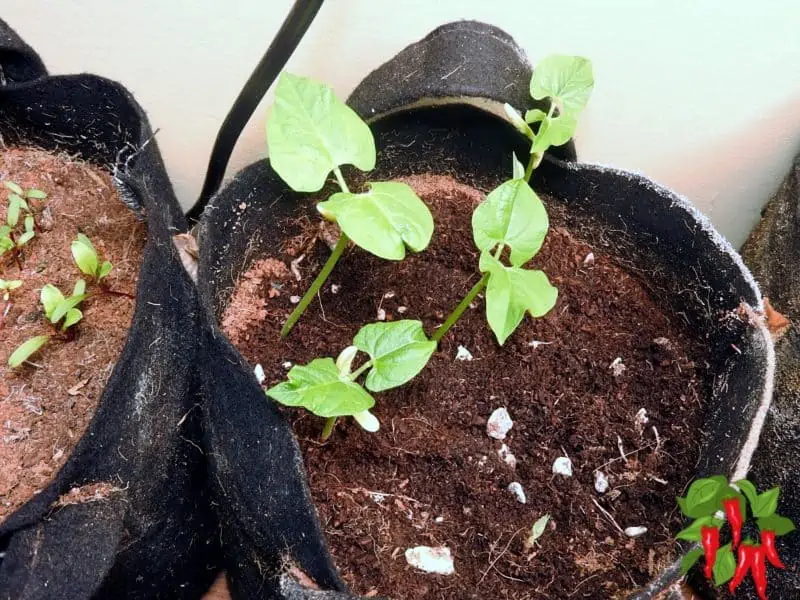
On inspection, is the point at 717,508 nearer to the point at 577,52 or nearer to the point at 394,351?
the point at 394,351

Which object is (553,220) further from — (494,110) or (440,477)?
(440,477)

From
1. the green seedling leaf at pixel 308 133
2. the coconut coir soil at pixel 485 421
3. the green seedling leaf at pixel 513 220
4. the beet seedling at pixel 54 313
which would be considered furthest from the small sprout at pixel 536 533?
the beet seedling at pixel 54 313

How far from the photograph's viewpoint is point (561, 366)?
68 centimetres

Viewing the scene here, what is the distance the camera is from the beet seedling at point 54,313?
62 cm

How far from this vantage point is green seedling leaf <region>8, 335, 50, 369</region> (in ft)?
2.04

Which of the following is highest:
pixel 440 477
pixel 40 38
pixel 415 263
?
pixel 40 38

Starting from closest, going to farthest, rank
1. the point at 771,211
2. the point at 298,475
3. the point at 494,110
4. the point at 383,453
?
A: the point at 298,475
the point at 383,453
the point at 494,110
the point at 771,211

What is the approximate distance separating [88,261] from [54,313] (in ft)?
0.19

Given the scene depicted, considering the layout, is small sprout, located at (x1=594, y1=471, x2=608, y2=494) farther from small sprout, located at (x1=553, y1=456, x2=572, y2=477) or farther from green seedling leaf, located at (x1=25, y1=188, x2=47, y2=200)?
green seedling leaf, located at (x1=25, y1=188, x2=47, y2=200)

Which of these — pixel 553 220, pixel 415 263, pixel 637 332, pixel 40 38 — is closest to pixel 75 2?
pixel 40 38

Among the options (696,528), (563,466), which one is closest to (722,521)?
(696,528)

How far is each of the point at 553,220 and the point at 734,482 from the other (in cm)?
32

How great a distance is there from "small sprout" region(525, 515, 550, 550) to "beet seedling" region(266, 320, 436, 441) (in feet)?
0.54

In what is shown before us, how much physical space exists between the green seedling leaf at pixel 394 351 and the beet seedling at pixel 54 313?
28 cm
